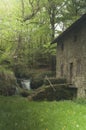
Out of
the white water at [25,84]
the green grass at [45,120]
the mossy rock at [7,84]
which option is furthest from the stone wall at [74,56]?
the green grass at [45,120]

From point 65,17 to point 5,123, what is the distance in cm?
2791

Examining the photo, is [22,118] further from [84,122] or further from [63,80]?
[63,80]

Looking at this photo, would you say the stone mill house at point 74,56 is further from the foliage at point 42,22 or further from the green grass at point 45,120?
the green grass at point 45,120

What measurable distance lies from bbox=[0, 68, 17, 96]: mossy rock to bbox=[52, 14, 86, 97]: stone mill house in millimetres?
5396

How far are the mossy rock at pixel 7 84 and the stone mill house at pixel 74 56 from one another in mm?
5396

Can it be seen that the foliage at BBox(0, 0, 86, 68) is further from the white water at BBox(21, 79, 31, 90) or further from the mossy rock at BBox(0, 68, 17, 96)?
the mossy rock at BBox(0, 68, 17, 96)

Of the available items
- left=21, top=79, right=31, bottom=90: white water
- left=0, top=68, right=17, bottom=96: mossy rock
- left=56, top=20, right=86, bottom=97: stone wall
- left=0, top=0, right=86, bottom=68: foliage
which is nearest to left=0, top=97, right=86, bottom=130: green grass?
left=56, top=20, right=86, bottom=97: stone wall

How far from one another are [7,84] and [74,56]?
6.64 metres

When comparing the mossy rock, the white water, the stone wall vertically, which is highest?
the stone wall

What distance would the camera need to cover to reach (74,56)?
82.5 feet

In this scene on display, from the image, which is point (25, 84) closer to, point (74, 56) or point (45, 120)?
point (74, 56)

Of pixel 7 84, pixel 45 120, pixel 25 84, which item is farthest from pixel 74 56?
pixel 45 120

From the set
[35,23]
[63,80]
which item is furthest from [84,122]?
[35,23]

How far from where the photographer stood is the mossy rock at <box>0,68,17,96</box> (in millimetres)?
23562
